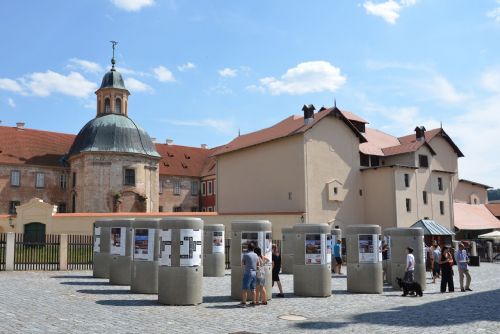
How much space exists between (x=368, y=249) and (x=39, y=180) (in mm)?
48703

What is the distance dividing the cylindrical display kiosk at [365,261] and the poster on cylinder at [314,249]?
7.10ft

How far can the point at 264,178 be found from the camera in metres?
44.1

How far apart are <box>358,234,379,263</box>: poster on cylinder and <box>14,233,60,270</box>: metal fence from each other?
14528mm

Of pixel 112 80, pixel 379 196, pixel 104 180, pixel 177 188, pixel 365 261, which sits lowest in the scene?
pixel 365 261

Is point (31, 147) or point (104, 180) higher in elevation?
point (31, 147)

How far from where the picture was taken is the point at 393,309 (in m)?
15.1

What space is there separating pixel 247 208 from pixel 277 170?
5190mm

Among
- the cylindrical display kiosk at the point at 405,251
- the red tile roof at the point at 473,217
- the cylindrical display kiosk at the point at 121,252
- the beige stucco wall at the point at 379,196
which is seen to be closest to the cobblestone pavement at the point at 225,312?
the cylindrical display kiosk at the point at 121,252

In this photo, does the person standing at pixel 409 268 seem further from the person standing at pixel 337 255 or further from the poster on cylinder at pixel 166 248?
the poster on cylinder at pixel 166 248

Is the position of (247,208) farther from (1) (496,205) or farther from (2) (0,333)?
(2) (0,333)

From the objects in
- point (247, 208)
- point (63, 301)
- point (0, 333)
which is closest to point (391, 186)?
point (247, 208)

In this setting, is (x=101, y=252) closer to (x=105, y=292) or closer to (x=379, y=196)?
(x=105, y=292)

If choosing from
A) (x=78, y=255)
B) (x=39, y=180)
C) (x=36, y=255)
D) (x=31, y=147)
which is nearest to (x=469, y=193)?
(x=78, y=255)

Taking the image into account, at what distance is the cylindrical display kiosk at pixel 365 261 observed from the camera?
19312mm
